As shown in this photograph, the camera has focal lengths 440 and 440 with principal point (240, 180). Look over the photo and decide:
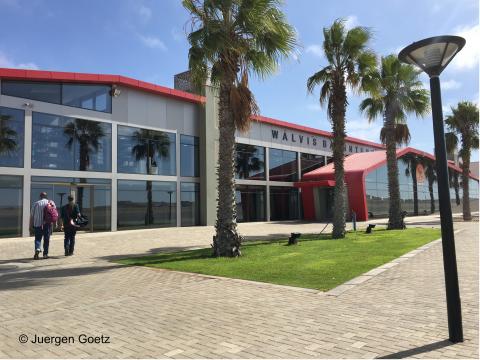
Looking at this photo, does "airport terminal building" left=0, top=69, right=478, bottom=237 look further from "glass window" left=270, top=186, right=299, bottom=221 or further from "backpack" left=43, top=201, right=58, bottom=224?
"backpack" left=43, top=201, right=58, bottom=224

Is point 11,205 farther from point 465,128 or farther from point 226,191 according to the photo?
point 465,128

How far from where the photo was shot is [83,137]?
819 inches

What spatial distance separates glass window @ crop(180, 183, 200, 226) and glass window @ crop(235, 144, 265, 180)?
4171mm

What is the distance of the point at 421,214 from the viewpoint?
1636 inches

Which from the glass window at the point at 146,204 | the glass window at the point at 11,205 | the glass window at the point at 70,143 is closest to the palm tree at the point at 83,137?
the glass window at the point at 70,143

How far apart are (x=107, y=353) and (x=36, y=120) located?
16.8 meters

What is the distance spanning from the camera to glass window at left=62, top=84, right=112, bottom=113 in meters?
20.2

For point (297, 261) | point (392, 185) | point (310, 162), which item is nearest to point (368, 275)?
point (297, 261)

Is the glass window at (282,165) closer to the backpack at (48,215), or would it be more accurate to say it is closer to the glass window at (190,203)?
the glass window at (190,203)

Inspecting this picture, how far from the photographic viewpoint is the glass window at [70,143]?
19.1 m

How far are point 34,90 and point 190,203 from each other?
1062cm

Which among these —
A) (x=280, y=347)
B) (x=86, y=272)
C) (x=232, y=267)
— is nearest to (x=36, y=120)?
(x=86, y=272)

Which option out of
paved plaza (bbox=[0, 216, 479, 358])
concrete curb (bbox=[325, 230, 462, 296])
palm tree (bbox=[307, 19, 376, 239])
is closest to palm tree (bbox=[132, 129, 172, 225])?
palm tree (bbox=[307, 19, 376, 239])

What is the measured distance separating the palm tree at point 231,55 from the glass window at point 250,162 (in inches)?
662
